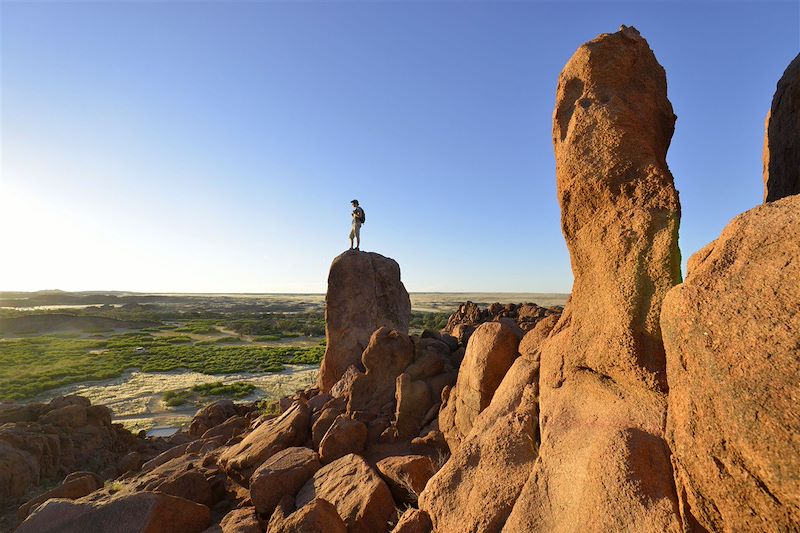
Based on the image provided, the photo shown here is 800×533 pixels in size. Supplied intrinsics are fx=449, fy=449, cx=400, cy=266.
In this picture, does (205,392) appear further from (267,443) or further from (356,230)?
(267,443)

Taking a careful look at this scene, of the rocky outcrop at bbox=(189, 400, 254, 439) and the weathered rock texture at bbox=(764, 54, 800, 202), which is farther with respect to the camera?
the rocky outcrop at bbox=(189, 400, 254, 439)

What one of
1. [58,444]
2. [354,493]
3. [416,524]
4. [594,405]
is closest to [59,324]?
[58,444]

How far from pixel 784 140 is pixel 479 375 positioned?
20.6ft

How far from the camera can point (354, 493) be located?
709 cm

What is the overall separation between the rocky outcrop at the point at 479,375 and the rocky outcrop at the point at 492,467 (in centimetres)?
95

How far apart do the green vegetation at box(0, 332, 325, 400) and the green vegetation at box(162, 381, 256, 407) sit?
24.0ft

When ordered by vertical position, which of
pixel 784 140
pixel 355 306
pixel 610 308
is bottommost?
pixel 355 306

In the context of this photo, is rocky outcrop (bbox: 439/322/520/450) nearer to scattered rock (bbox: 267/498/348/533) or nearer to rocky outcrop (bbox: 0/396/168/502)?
scattered rock (bbox: 267/498/348/533)

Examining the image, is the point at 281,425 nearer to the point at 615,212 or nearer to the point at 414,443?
the point at 414,443

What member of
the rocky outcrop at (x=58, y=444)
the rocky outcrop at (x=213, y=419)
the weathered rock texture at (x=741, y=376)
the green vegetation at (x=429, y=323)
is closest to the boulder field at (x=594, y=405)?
Result: the weathered rock texture at (x=741, y=376)

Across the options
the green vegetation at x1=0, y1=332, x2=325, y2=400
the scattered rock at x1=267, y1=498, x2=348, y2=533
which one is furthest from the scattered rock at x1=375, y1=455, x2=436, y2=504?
the green vegetation at x1=0, y1=332, x2=325, y2=400

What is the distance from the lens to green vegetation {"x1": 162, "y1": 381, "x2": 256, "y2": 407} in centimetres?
2725

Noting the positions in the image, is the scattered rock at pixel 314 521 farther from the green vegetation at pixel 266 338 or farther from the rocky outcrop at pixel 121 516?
the green vegetation at pixel 266 338

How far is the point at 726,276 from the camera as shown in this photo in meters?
3.47
